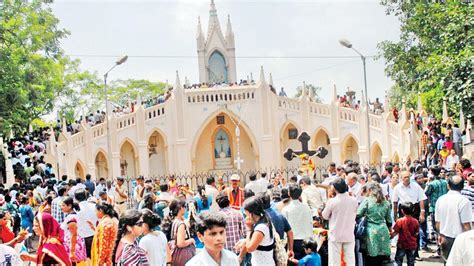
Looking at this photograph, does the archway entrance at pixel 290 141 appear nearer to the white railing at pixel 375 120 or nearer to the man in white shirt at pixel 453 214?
the white railing at pixel 375 120

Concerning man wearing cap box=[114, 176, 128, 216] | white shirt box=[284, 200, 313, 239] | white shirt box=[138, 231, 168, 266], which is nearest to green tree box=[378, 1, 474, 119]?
man wearing cap box=[114, 176, 128, 216]

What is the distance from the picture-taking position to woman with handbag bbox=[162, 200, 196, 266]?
7250 millimetres

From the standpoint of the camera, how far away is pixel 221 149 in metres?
38.4

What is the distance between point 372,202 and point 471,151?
14744mm

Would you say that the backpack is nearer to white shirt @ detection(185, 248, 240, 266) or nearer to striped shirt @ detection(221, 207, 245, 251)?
striped shirt @ detection(221, 207, 245, 251)

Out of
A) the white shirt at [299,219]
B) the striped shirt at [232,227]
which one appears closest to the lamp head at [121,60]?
the white shirt at [299,219]

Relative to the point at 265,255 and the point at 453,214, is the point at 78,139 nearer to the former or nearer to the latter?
the point at 453,214

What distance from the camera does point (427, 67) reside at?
24891 millimetres

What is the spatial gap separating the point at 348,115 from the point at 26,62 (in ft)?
54.6

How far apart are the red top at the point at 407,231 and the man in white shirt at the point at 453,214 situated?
85 cm

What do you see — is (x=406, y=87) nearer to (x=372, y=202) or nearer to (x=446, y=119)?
(x=446, y=119)

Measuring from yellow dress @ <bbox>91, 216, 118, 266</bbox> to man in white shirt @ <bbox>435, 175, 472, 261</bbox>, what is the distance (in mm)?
4132

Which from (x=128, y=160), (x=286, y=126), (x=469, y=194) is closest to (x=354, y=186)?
(x=469, y=194)

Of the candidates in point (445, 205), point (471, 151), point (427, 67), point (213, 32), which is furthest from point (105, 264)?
point (213, 32)
